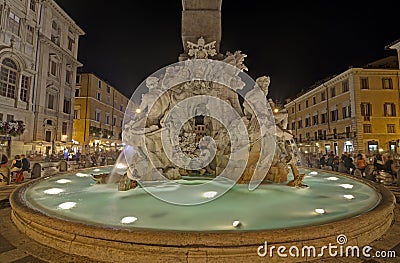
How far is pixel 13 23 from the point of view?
23797 millimetres

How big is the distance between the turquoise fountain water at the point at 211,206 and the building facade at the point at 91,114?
31.3m

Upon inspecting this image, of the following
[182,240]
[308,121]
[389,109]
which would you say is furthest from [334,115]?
[182,240]

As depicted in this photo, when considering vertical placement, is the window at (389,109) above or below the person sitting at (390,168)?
above

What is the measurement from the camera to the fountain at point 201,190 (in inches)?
102

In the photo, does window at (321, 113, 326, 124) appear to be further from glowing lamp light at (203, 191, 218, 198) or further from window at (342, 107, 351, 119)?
glowing lamp light at (203, 191, 218, 198)

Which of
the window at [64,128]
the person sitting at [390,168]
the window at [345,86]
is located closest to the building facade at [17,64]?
the window at [64,128]

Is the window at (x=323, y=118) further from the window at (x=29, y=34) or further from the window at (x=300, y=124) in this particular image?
the window at (x=29, y=34)

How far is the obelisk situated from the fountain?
3cm

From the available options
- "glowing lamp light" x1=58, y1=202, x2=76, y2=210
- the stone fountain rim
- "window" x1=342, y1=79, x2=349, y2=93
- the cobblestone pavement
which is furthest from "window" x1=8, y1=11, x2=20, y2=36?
"window" x1=342, y1=79, x2=349, y2=93

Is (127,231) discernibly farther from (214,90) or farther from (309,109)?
(309,109)

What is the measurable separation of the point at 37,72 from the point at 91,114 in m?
11.8

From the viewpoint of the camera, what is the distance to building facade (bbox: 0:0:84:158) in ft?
76.3

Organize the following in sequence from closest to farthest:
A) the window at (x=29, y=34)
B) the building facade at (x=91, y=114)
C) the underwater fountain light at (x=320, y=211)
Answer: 1. the underwater fountain light at (x=320, y=211)
2. the window at (x=29, y=34)
3. the building facade at (x=91, y=114)

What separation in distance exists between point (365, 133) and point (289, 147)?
1170 inches
